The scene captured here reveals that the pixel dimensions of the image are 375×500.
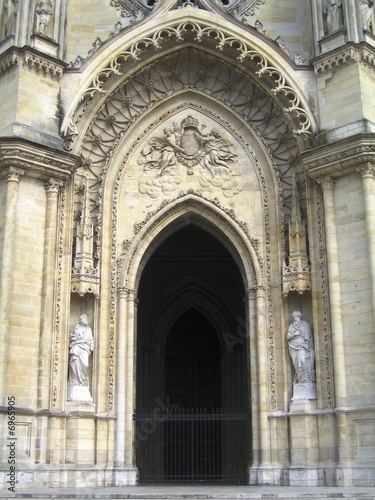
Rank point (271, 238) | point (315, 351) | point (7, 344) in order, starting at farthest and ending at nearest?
point (271, 238) < point (315, 351) < point (7, 344)

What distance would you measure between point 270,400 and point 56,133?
6916 millimetres

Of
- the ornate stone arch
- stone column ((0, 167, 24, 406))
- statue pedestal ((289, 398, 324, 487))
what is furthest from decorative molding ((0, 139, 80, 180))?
statue pedestal ((289, 398, 324, 487))

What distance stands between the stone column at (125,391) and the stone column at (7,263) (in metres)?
2.54

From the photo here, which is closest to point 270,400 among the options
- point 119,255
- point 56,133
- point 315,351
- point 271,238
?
point 315,351

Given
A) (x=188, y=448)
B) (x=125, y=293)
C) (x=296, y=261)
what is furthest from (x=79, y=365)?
(x=188, y=448)

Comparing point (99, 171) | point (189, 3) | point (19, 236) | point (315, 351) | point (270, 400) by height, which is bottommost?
point (270, 400)

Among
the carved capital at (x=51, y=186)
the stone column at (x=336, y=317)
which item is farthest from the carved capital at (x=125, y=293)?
the stone column at (x=336, y=317)

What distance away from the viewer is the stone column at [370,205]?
1369cm

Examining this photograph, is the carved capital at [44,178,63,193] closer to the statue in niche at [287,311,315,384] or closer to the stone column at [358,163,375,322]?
the statue in niche at [287,311,315,384]

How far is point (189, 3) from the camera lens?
16.2m

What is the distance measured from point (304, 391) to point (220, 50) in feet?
24.6

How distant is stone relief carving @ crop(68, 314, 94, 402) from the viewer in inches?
574

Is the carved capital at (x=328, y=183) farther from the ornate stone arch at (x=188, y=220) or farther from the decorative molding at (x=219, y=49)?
the ornate stone arch at (x=188, y=220)

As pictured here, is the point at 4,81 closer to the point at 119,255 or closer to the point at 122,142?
the point at 122,142
